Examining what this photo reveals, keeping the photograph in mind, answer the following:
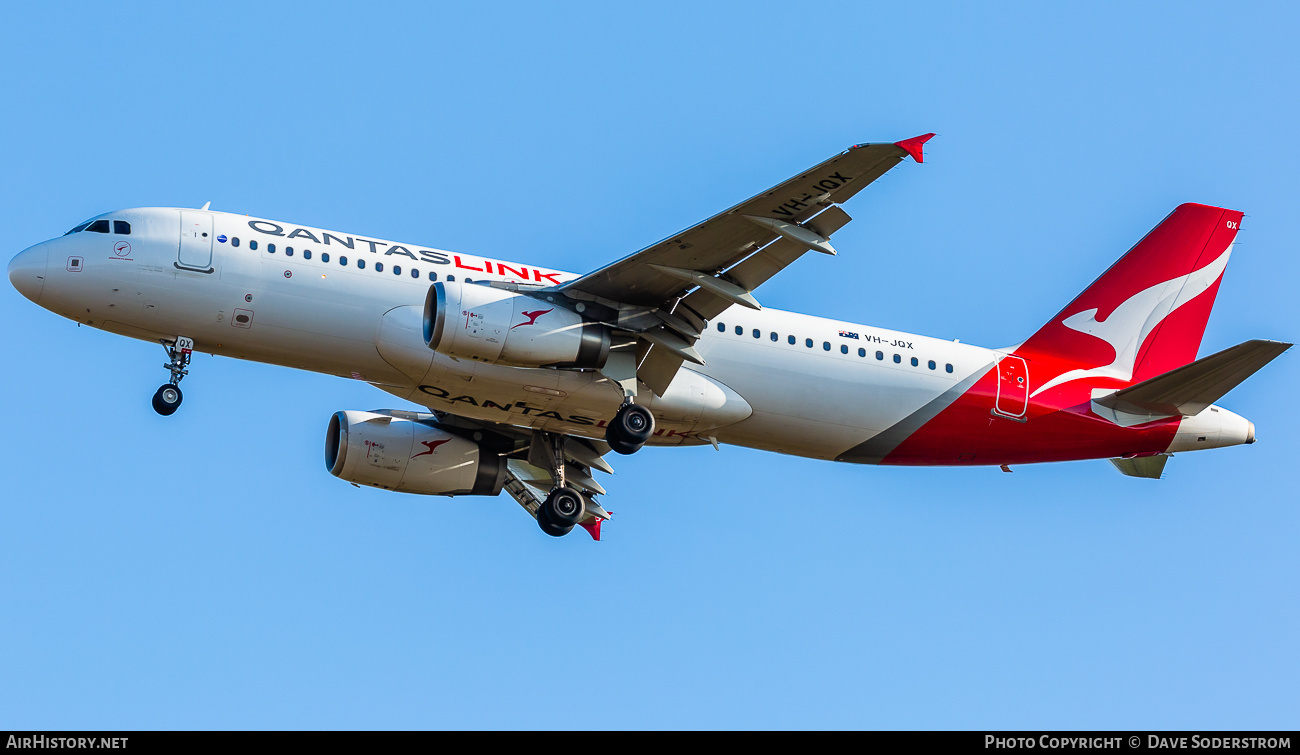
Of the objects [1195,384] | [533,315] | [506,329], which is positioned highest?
[533,315]

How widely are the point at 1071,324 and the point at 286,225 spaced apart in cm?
1831

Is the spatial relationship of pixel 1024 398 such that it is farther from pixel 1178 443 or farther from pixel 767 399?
pixel 767 399

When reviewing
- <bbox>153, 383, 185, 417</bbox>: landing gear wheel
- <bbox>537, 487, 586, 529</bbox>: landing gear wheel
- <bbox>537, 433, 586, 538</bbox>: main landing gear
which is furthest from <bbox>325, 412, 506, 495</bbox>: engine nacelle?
<bbox>153, 383, 185, 417</bbox>: landing gear wheel

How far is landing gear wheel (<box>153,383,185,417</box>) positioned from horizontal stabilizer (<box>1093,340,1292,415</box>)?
792 inches

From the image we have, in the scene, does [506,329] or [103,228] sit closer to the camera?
[506,329]

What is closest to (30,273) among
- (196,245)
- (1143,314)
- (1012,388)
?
(196,245)

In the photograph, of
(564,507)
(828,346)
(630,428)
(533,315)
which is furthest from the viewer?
(564,507)

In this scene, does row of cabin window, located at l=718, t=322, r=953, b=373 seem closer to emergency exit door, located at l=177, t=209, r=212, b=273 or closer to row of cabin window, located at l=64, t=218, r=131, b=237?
emergency exit door, located at l=177, t=209, r=212, b=273

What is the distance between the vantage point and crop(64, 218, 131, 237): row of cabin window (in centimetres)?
2828

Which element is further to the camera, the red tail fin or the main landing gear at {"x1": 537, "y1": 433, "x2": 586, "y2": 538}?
the red tail fin

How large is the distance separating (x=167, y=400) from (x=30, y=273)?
3.59 metres

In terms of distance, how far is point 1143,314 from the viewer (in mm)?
34219

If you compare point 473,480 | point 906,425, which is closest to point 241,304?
point 473,480

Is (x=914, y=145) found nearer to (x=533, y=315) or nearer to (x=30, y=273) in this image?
(x=533, y=315)
